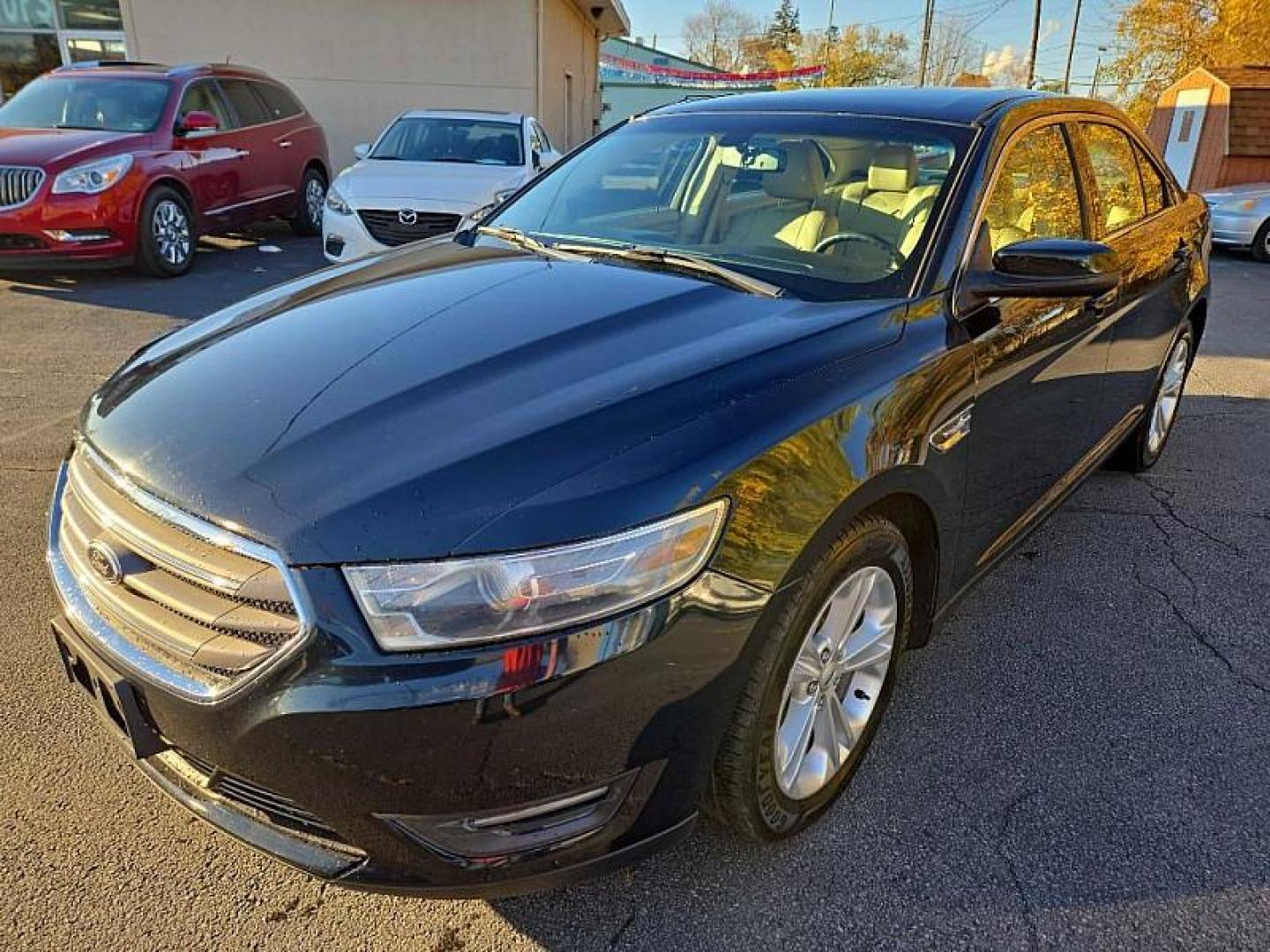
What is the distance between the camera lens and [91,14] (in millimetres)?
15344

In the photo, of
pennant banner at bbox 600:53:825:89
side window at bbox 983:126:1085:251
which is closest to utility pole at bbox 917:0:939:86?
pennant banner at bbox 600:53:825:89

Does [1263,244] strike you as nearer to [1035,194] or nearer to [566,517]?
[1035,194]

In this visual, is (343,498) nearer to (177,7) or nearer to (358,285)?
(358,285)

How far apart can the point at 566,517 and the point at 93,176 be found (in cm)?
778

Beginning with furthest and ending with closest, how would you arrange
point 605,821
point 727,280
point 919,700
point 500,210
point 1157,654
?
1. point 500,210
2. point 1157,654
3. point 919,700
4. point 727,280
5. point 605,821

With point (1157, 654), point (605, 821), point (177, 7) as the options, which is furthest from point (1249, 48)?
point (605, 821)

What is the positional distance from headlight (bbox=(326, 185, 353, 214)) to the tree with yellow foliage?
1091 inches

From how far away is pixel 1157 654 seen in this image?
3.04 metres

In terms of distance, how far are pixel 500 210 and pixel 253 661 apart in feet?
7.50

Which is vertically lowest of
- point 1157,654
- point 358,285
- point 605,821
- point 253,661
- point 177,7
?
point 1157,654

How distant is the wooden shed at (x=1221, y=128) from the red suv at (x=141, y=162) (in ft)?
59.9

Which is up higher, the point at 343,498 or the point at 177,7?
the point at 177,7

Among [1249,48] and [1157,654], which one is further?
[1249,48]

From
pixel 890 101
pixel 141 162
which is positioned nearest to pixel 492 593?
pixel 890 101
